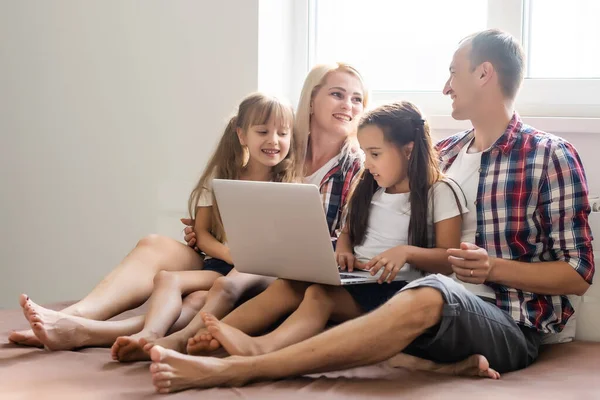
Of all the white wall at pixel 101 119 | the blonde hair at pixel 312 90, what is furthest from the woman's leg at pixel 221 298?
the white wall at pixel 101 119

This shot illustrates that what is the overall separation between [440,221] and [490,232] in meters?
0.12

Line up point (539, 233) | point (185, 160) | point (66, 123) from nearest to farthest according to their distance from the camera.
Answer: point (539, 233)
point (185, 160)
point (66, 123)

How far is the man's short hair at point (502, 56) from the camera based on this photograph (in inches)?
77.9

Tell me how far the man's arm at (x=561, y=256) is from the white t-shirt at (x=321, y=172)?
60 cm

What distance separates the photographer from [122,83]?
10.1 ft

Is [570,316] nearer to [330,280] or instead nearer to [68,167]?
[330,280]

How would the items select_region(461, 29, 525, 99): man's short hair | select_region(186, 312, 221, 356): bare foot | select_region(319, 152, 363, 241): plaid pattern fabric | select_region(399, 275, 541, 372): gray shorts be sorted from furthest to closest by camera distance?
select_region(319, 152, 363, 241): plaid pattern fabric
select_region(461, 29, 525, 99): man's short hair
select_region(186, 312, 221, 356): bare foot
select_region(399, 275, 541, 372): gray shorts

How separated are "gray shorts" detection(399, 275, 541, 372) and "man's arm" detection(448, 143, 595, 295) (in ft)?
0.29

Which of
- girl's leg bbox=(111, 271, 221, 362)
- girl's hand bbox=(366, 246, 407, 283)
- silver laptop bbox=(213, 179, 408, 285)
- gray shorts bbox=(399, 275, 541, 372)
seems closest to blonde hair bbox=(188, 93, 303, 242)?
girl's leg bbox=(111, 271, 221, 362)

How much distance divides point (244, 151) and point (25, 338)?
2.81ft

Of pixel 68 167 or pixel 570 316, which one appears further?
pixel 68 167

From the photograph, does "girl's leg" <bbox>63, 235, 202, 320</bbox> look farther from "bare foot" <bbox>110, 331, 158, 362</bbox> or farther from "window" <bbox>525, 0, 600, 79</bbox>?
"window" <bbox>525, 0, 600, 79</bbox>

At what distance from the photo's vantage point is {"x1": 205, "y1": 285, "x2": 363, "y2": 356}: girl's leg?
5.60 feet

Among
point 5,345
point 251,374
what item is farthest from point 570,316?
point 5,345
